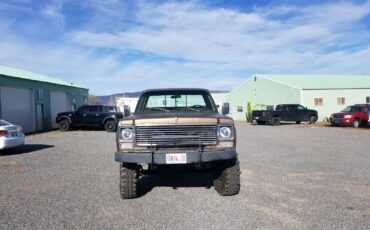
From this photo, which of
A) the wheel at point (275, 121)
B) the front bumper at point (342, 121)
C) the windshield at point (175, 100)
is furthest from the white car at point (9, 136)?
the wheel at point (275, 121)

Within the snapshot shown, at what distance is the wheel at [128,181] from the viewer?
21.8ft

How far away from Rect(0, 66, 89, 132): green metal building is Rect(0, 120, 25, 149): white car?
9.59 metres

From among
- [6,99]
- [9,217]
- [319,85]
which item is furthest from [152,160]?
[319,85]

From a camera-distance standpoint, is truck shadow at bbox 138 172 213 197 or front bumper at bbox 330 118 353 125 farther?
front bumper at bbox 330 118 353 125

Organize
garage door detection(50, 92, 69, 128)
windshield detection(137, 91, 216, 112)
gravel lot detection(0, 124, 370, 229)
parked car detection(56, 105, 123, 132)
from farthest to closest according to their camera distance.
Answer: garage door detection(50, 92, 69, 128) → parked car detection(56, 105, 123, 132) → windshield detection(137, 91, 216, 112) → gravel lot detection(0, 124, 370, 229)

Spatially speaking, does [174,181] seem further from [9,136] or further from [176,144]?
[9,136]

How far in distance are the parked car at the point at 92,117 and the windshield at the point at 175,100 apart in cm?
1815

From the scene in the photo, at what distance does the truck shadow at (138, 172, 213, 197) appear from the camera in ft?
25.3

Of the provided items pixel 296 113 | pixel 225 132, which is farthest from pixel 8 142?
pixel 296 113

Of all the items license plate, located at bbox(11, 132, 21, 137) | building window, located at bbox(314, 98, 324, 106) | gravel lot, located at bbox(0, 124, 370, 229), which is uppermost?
building window, located at bbox(314, 98, 324, 106)

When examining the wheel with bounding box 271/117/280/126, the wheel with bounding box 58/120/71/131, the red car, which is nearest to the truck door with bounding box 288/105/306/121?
the wheel with bounding box 271/117/280/126

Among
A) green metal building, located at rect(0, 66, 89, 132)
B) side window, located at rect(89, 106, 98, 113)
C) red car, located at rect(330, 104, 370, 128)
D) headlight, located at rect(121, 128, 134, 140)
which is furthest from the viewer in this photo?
side window, located at rect(89, 106, 98, 113)

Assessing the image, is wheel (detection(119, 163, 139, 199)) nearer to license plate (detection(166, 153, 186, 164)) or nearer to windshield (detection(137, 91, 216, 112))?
license plate (detection(166, 153, 186, 164))

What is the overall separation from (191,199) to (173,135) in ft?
3.97
